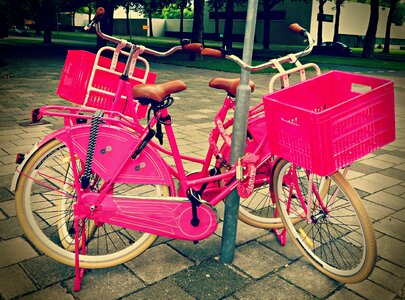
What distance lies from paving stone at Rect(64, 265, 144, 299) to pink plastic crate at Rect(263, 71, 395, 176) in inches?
50.3

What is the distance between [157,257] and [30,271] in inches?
34.1

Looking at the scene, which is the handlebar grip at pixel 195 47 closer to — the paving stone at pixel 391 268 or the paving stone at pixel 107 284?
the paving stone at pixel 107 284

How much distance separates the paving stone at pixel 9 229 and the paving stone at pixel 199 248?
1223mm

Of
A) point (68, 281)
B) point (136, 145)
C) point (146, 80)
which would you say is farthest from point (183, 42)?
point (68, 281)

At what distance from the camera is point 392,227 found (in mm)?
3439

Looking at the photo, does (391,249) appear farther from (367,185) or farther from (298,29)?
(298,29)

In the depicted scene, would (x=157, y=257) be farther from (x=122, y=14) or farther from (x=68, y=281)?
(x=122, y=14)

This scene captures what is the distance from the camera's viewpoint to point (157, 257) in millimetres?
2871

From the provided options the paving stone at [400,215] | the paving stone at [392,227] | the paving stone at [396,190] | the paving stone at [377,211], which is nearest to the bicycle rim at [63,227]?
the paving stone at [392,227]

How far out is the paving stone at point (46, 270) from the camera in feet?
8.31

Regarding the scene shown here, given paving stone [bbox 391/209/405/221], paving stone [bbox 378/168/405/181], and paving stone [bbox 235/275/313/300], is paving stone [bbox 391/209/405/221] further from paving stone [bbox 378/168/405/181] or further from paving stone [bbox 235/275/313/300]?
paving stone [bbox 235/275/313/300]

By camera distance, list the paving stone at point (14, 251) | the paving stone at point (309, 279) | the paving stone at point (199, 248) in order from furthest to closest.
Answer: the paving stone at point (199, 248) → the paving stone at point (14, 251) → the paving stone at point (309, 279)

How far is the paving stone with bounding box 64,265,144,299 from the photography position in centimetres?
242

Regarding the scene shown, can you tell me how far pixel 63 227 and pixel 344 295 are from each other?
81.5 inches
